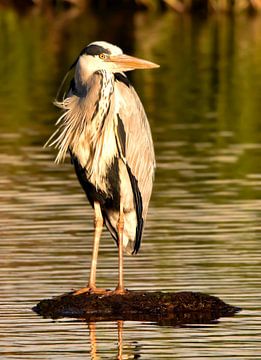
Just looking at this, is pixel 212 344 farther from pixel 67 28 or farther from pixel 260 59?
pixel 67 28

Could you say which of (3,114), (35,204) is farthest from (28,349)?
(3,114)

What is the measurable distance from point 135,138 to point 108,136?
0.21 meters

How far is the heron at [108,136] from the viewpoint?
12297 millimetres

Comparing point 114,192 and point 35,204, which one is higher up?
point 114,192

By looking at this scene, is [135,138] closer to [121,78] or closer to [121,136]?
[121,136]

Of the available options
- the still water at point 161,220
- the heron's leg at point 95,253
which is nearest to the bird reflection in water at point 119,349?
the still water at point 161,220

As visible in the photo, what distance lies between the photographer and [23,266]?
13547 millimetres

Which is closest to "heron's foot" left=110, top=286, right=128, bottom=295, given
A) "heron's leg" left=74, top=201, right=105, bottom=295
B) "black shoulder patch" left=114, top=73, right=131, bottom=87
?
"heron's leg" left=74, top=201, right=105, bottom=295

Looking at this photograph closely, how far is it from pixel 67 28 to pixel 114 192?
109 ft

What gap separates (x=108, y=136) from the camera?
12.4m

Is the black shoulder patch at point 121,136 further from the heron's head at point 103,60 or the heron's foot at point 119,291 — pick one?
the heron's foot at point 119,291

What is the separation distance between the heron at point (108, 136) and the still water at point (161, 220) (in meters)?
0.72

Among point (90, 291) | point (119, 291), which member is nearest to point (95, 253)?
point (90, 291)

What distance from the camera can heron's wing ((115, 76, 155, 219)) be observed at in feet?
40.7
